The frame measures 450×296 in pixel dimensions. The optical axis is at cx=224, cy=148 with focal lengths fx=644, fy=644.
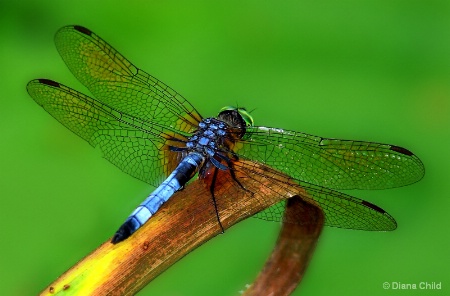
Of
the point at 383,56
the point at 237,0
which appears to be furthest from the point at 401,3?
the point at 237,0

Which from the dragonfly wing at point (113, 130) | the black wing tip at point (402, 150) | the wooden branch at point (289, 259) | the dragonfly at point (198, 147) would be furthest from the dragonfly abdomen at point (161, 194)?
the black wing tip at point (402, 150)

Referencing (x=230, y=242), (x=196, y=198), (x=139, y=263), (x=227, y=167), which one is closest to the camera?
(x=139, y=263)

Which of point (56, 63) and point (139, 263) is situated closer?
point (139, 263)

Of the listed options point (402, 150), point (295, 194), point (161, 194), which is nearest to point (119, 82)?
point (161, 194)

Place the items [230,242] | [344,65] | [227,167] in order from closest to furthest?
[227,167]
[230,242]
[344,65]

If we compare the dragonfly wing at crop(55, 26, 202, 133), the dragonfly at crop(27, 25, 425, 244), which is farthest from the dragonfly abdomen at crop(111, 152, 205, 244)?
the dragonfly wing at crop(55, 26, 202, 133)

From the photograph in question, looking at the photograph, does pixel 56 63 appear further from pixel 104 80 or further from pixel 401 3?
pixel 401 3

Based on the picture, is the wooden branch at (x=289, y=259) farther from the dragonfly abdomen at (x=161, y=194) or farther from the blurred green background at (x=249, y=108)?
the blurred green background at (x=249, y=108)
